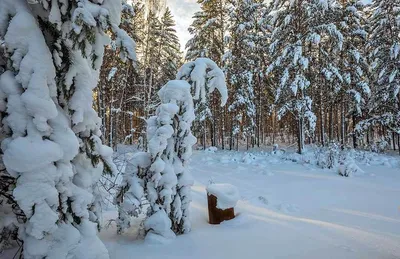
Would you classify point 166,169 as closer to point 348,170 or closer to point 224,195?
point 224,195

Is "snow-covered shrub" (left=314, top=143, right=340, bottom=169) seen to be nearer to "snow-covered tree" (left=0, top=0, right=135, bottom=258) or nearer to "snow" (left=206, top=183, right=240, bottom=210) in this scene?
"snow" (left=206, top=183, right=240, bottom=210)

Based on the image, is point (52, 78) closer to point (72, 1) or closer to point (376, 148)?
point (72, 1)

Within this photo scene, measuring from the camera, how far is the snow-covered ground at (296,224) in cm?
345

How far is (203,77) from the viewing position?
4680 mm

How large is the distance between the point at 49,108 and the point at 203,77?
296 centimetres

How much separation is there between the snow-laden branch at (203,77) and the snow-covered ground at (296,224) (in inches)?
92.2

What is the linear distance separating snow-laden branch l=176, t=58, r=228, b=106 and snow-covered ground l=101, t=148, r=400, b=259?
2.34 metres

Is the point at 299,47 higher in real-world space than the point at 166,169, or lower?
higher

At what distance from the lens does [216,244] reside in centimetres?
376

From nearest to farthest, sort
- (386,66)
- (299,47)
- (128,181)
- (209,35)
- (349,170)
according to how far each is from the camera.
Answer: (128,181) → (349,170) → (299,47) → (386,66) → (209,35)

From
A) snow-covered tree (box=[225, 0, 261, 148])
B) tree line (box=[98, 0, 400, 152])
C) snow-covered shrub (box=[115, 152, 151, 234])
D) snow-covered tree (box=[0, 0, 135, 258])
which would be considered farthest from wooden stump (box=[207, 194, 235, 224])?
snow-covered tree (box=[225, 0, 261, 148])

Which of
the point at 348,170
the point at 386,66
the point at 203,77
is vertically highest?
the point at 386,66

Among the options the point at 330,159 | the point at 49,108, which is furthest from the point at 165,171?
the point at 330,159

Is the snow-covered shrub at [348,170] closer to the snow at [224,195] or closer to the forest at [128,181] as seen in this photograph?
the forest at [128,181]
